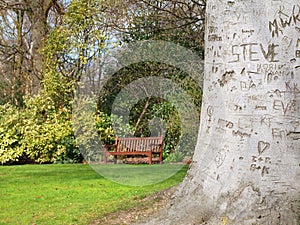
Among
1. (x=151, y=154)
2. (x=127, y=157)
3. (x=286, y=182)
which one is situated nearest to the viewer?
(x=286, y=182)

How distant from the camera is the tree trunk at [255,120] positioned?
2908mm

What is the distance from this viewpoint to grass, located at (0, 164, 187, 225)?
4.87 m

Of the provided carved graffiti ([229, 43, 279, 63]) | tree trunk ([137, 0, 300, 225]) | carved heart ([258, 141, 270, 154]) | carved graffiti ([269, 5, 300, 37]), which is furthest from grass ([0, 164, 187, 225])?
carved graffiti ([269, 5, 300, 37])

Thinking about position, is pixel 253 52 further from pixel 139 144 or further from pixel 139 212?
pixel 139 144

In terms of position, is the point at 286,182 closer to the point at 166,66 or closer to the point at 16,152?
the point at 166,66

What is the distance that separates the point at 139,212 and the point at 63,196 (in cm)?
266

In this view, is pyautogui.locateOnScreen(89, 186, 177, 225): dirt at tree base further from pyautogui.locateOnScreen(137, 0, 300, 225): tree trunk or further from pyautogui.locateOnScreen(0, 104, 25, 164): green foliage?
pyautogui.locateOnScreen(0, 104, 25, 164): green foliage

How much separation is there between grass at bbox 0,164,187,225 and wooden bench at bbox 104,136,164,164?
2.35 meters

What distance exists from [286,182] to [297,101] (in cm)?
55

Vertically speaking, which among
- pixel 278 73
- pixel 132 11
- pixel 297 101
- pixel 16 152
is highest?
pixel 132 11

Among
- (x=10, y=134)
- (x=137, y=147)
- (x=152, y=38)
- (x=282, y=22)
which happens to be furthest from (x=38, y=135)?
(x=282, y=22)

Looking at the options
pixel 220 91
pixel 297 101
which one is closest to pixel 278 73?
pixel 297 101

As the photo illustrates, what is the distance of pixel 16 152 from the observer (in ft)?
42.2

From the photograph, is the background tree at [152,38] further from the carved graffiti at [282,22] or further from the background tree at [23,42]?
the carved graffiti at [282,22]
